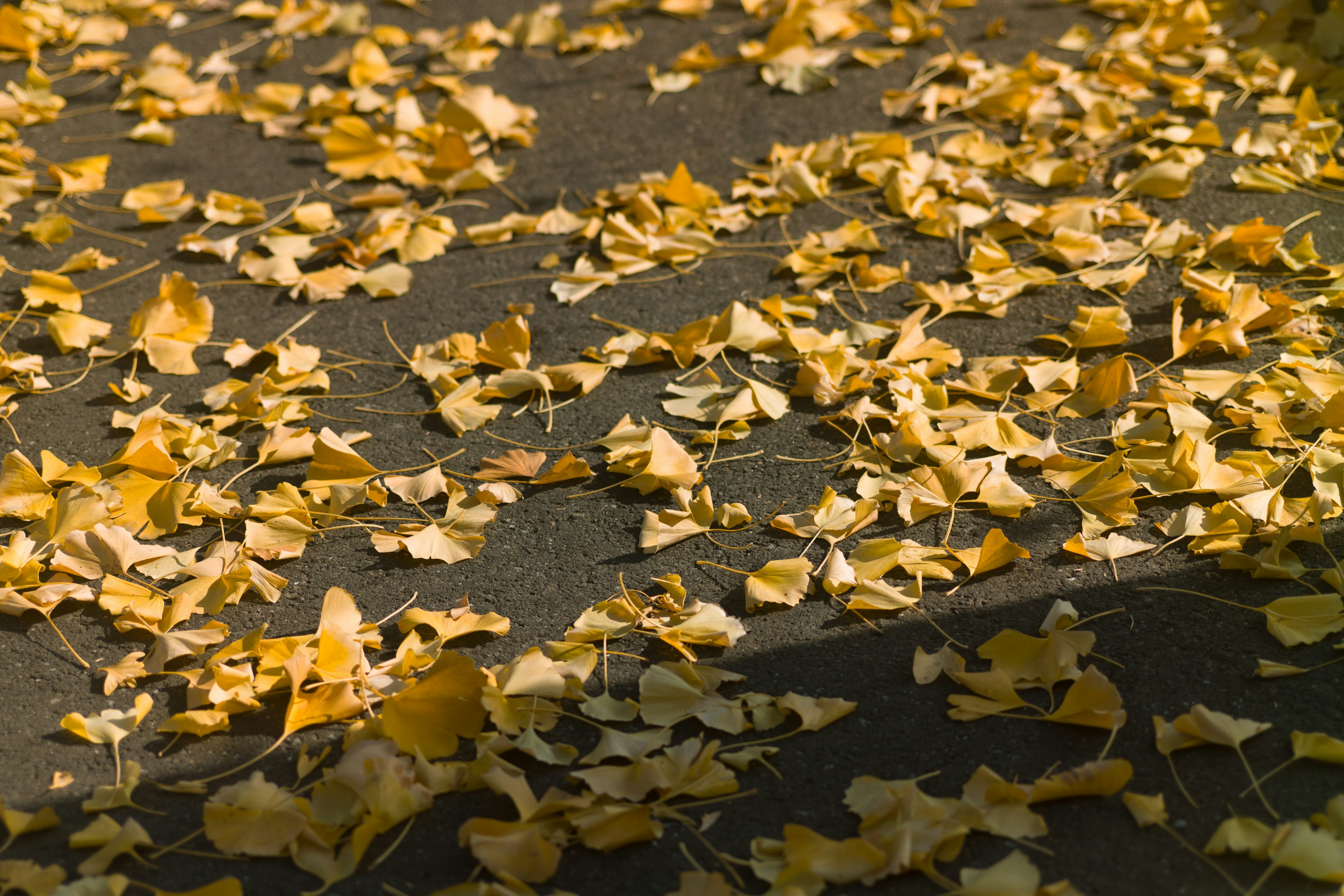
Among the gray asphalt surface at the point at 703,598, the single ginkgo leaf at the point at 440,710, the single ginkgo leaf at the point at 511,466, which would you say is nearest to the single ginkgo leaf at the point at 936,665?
the gray asphalt surface at the point at 703,598

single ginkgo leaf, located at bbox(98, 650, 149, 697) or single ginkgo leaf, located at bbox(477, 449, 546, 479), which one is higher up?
single ginkgo leaf, located at bbox(477, 449, 546, 479)

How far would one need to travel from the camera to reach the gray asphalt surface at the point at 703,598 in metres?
1.22

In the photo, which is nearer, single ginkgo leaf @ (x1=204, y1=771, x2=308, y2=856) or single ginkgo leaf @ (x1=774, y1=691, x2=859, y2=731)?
single ginkgo leaf @ (x1=204, y1=771, x2=308, y2=856)

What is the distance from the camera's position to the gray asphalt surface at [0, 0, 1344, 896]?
122cm

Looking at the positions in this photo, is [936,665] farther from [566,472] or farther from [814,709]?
[566,472]

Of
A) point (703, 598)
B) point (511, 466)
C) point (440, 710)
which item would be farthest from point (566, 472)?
point (440, 710)

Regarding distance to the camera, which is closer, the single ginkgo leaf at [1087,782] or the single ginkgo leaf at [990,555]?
the single ginkgo leaf at [1087,782]

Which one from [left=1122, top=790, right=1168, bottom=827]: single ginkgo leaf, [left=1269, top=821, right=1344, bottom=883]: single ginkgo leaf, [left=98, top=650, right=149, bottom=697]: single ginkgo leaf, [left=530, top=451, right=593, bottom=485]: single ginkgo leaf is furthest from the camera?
[left=530, top=451, right=593, bottom=485]: single ginkgo leaf

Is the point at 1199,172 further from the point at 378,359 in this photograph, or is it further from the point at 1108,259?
the point at 378,359

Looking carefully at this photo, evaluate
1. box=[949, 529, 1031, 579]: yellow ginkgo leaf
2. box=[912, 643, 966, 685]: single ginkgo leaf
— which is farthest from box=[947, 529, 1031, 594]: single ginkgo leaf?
box=[912, 643, 966, 685]: single ginkgo leaf

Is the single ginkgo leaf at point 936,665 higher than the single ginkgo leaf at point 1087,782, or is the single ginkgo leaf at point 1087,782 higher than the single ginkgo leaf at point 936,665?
the single ginkgo leaf at point 1087,782

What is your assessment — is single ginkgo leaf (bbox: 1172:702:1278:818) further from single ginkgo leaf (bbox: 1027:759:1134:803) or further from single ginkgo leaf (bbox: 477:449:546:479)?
single ginkgo leaf (bbox: 477:449:546:479)

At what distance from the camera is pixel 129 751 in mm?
1363

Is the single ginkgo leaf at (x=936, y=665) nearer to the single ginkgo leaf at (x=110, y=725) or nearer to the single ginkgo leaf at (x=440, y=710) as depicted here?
the single ginkgo leaf at (x=440, y=710)
